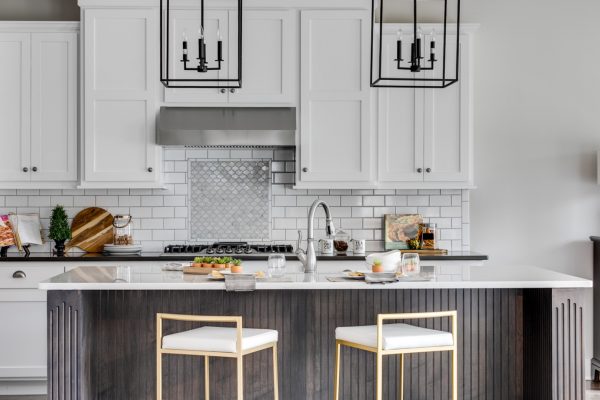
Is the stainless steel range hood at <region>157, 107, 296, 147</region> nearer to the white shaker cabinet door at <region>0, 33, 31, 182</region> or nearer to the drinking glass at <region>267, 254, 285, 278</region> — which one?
the white shaker cabinet door at <region>0, 33, 31, 182</region>

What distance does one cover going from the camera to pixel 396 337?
2947 mm

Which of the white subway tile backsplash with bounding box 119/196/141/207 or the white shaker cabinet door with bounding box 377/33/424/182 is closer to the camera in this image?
the white shaker cabinet door with bounding box 377/33/424/182

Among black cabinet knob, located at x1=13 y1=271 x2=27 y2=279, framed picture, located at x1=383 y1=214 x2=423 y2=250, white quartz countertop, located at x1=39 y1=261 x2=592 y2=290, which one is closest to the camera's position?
white quartz countertop, located at x1=39 y1=261 x2=592 y2=290

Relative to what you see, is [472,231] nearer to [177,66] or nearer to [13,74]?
[177,66]

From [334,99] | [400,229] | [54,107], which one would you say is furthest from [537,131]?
[54,107]

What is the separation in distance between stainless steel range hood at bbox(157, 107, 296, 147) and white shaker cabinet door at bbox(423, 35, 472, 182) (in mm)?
1044

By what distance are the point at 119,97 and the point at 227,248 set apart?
4.55ft

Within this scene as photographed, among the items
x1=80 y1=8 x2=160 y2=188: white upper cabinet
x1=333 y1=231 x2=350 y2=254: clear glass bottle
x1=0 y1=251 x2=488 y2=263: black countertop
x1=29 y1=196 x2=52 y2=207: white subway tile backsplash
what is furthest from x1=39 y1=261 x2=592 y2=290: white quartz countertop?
x1=29 y1=196 x2=52 y2=207: white subway tile backsplash

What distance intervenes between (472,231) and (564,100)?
1.30 m

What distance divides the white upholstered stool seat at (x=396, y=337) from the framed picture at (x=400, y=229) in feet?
6.95

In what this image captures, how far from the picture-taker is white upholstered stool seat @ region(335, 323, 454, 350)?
2.95 m

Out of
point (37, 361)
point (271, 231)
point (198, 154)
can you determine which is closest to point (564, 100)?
point (271, 231)

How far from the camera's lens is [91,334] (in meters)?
3.35

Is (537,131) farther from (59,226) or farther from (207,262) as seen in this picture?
(59,226)
